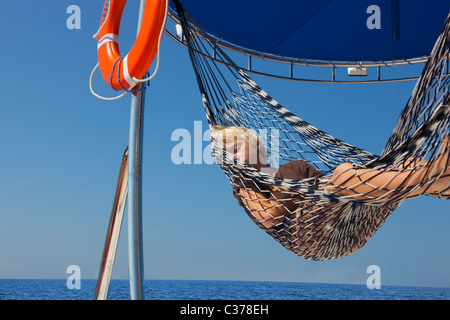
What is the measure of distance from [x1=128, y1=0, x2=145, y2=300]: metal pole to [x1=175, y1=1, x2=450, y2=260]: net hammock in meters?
0.38

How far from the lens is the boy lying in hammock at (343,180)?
1.40 m

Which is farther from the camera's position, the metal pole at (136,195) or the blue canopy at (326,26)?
the blue canopy at (326,26)

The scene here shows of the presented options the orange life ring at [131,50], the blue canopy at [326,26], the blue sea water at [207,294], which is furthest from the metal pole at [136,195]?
the blue sea water at [207,294]

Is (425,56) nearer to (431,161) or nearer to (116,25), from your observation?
(116,25)

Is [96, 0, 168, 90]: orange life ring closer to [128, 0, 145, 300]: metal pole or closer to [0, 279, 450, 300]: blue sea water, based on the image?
[128, 0, 145, 300]: metal pole

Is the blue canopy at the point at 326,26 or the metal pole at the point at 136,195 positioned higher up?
the blue canopy at the point at 326,26

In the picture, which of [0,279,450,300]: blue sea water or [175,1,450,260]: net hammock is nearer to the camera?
[175,1,450,260]: net hammock

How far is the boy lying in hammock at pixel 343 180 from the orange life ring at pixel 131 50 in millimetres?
557

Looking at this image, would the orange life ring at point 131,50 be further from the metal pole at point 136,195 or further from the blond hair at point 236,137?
the blond hair at point 236,137

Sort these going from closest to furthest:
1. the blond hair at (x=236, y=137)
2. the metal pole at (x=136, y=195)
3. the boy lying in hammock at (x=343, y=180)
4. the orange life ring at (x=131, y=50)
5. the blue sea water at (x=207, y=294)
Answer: the boy lying in hammock at (x=343, y=180)
the blond hair at (x=236, y=137)
the orange life ring at (x=131, y=50)
the metal pole at (x=136, y=195)
the blue sea water at (x=207, y=294)

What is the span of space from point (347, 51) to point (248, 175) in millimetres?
2887

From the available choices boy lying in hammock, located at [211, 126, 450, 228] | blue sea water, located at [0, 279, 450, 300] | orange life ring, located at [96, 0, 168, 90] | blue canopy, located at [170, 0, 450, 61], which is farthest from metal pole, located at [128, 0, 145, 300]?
blue sea water, located at [0, 279, 450, 300]

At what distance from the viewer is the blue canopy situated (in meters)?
4.01
